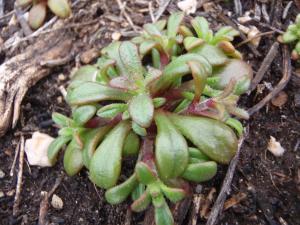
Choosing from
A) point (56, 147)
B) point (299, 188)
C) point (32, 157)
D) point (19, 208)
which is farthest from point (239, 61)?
point (19, 208)

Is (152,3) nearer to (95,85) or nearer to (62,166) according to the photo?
(95,85)

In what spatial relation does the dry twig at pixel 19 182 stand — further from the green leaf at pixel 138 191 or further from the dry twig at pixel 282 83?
the dry twig at pixel 282 83

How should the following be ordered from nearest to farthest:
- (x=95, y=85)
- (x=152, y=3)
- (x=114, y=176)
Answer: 1. (x=114, y=176)
2. (x=95, y=85)
3. (x=152, y=3)

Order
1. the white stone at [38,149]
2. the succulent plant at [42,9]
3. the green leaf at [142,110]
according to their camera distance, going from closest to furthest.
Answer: the green leaf at [142,110]
the white stone at [38,149]
the succulent plant at [42,9]

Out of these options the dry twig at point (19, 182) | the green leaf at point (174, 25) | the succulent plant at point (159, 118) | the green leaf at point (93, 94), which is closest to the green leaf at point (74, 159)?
the succulent plant at point (159, 118)

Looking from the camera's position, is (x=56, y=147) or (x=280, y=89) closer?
(x=56, y=147)

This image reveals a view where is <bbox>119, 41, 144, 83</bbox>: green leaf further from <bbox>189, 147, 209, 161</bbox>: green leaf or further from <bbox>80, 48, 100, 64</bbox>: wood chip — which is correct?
<bbox>80, 48, 100, 64</bbox>: wood chip

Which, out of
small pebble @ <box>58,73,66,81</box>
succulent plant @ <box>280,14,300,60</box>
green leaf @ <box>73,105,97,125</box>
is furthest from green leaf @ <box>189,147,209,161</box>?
small pebble @ <box>58,73,66,81</box>
